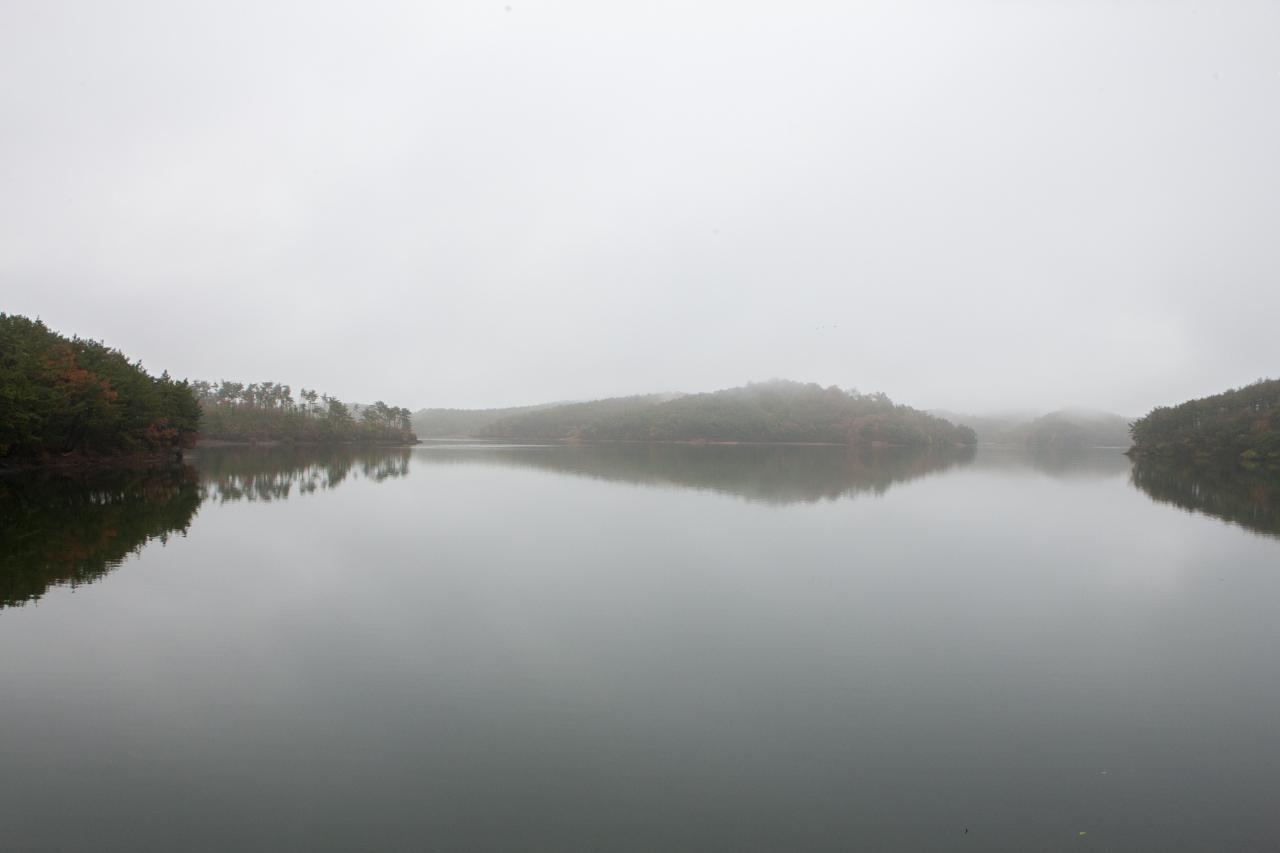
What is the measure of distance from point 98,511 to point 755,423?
111m

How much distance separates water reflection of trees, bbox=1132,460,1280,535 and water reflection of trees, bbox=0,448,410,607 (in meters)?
27.2

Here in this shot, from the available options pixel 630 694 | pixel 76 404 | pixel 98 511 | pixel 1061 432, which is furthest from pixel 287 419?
pixel 1061 432

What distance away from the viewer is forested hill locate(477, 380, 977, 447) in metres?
118

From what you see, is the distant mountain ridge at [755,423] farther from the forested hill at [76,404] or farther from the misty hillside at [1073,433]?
the forested hill at [76,404]

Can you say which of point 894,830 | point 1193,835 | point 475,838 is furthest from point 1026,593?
point 475,838

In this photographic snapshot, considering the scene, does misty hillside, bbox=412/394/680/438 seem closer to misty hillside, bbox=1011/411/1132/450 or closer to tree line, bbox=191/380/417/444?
tree line, bbox=191/380/417/444

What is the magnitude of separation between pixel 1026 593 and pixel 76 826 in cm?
1183

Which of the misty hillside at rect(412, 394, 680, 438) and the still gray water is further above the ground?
the misty hillside at rect(412, 394, 680, 438)

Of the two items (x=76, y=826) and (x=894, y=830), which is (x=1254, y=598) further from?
(x=76, y=826)

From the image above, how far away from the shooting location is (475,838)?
4219mm

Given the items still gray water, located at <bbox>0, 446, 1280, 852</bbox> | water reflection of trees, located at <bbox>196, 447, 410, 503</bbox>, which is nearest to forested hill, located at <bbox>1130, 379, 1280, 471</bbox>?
still gray water, located at <bbox>0, 446, 1280, 852</bbox>

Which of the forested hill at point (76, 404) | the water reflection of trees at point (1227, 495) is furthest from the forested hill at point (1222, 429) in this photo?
the forested hill at point (76, 404)

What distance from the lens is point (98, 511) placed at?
682 inches

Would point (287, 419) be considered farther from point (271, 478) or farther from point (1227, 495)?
point (1227, 495)
